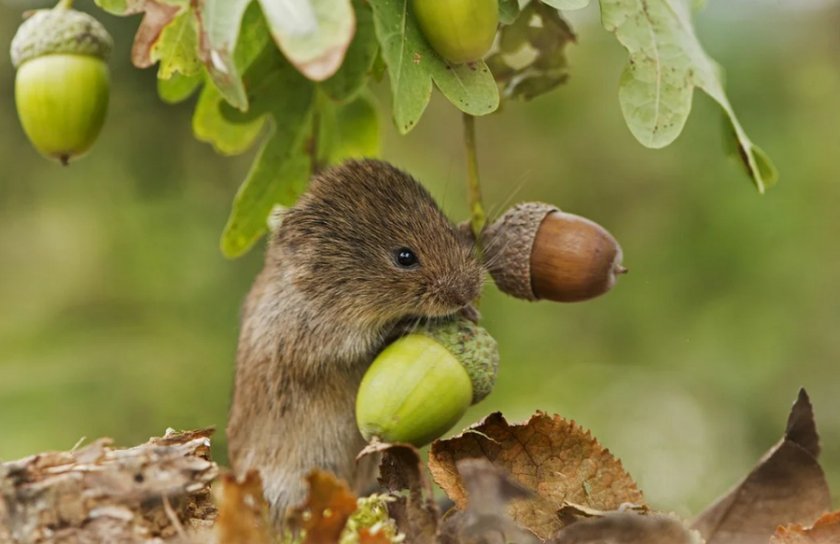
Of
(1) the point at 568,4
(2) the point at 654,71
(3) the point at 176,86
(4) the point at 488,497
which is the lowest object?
(4) the point at 488,497

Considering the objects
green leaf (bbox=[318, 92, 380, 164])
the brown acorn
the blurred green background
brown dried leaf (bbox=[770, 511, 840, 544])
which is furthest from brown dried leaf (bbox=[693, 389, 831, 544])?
the blurred green background

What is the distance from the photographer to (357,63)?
84.2 inches

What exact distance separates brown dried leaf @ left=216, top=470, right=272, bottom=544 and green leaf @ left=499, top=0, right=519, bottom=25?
3.07 feet

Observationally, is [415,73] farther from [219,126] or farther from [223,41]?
[219,126]

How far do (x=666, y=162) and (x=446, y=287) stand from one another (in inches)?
147

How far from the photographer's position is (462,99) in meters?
1.79

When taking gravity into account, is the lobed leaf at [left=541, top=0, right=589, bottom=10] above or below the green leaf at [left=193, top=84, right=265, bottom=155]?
below

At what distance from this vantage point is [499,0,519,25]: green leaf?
182 cm

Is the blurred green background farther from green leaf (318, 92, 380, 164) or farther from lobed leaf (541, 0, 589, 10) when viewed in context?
lobed leaf (541, 0, 589, 10)

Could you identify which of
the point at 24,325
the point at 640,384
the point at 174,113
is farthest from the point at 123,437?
the point at 640,384

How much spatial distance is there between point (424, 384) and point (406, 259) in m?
0.32

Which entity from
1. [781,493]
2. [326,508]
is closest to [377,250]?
[326,508]

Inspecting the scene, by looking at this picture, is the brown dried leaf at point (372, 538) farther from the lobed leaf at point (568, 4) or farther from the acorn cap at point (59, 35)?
the acorn cap at point (59, 35)

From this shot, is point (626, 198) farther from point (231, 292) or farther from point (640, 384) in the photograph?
point (231, 292)
